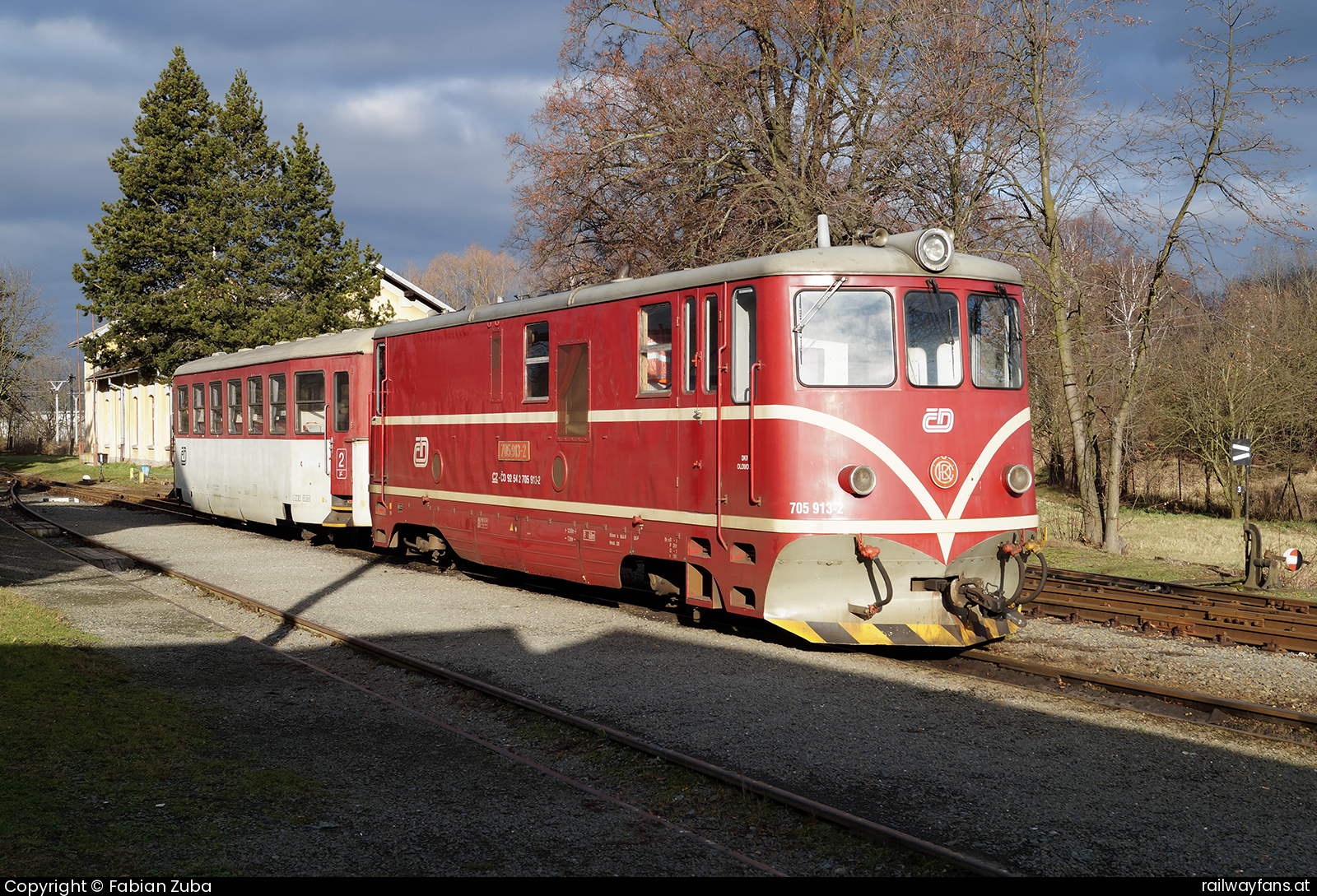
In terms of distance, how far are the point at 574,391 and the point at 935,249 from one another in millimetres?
3864

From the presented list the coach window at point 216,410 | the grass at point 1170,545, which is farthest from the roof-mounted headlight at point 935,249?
the coach window at point 216,410

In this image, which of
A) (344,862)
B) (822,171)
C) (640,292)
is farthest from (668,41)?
(344,862)

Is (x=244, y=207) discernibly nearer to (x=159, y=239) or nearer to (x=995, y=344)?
(x=159, y=239)

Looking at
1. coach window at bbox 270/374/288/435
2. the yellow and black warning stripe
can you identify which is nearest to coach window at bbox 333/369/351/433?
coach window at bbox 270/374/288/435

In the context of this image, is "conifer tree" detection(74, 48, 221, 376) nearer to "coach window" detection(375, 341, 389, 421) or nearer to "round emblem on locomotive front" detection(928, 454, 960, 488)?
"coach window" detection(375, 341, 389, 421)

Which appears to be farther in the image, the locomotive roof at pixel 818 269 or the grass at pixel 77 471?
the grass at pixel 77 471

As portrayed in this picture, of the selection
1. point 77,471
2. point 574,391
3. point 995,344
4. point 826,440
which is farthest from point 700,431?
point 77,471

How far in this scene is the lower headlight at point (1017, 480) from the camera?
864cm

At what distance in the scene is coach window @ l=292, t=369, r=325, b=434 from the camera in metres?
15.9

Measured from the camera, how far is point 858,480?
8.11 metres

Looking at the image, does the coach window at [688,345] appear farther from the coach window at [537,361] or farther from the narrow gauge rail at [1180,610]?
the narrow gauge rail at [1180,610]

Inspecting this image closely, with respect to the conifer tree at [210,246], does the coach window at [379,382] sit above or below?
below

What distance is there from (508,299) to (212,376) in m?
10.8

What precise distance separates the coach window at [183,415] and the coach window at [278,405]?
5051 millimetres
